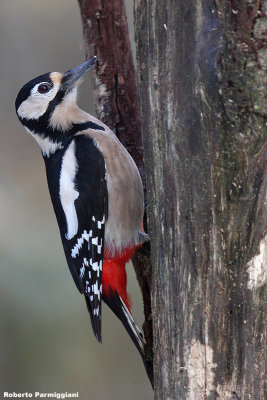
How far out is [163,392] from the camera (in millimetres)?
2279

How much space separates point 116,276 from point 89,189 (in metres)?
0.53

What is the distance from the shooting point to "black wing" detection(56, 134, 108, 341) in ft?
10.2

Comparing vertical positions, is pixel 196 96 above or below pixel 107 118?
above

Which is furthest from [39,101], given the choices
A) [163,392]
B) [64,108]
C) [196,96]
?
[163,392]

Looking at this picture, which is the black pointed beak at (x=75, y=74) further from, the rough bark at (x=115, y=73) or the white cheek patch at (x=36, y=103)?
the rough bark at (x=115, y=73)

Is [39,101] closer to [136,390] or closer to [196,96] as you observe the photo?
[196,96]

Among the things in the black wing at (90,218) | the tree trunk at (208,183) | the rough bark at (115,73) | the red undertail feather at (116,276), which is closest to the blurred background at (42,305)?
the rough bark at (115,73)

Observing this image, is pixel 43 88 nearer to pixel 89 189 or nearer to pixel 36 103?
pixel 36 103

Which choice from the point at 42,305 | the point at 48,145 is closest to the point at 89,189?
the point at 48,145

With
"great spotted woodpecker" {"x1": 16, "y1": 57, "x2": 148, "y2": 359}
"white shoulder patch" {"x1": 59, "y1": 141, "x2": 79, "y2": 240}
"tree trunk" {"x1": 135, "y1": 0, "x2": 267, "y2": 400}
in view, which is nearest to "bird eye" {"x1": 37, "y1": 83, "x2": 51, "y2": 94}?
"great spotted woodpecker" {"x1": 16, "y1": 57, "x2": 148, "y2": 359}

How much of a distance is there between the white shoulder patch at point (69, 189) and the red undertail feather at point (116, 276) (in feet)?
0.95

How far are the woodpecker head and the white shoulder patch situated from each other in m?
0.17

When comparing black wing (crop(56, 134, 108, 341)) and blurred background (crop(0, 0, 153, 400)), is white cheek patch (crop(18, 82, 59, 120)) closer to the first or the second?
black wing (crop(56, 134, 108, 341))

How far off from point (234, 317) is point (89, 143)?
4.75ft
